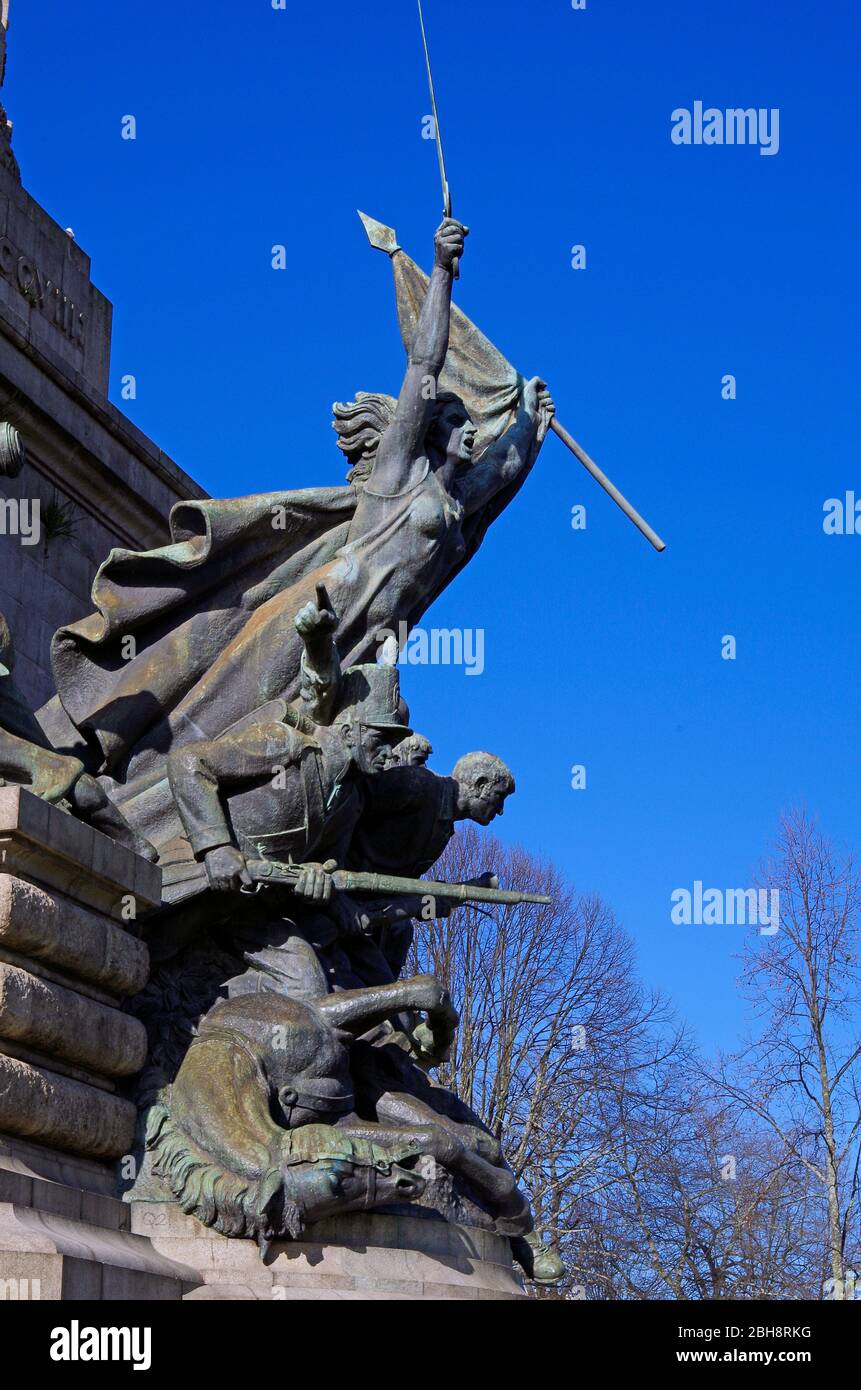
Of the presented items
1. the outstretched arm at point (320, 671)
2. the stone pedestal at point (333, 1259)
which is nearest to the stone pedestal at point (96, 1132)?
the stone pedestal at point (333, 1259)

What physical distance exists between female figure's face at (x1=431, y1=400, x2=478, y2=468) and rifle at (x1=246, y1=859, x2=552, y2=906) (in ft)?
8.67

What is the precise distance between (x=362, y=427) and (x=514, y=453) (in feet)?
3.64

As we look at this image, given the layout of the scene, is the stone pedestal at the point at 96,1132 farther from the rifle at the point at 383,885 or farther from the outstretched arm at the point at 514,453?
the outstretched arm at the point at 514,453

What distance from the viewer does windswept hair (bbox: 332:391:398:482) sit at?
11320 millimetres

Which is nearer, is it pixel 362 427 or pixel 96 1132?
pixel 96 1132

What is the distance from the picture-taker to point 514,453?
12055 millimetres

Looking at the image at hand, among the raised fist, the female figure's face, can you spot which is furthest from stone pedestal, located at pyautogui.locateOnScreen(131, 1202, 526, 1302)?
the raised fist

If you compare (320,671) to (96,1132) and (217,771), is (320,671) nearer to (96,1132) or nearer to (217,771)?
(217,771)

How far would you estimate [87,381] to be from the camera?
43.3 ft

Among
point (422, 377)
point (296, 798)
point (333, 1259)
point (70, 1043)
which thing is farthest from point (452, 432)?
point (333, 1259)

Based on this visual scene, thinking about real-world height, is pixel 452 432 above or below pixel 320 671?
above

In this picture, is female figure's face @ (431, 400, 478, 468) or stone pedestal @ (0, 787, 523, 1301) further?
female figure's face @ (431, 400, 478, 468)

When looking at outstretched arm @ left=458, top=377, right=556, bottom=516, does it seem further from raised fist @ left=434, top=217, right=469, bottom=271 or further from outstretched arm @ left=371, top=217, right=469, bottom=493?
raised fist @ left=434, top=217, right=469, bottom=271
